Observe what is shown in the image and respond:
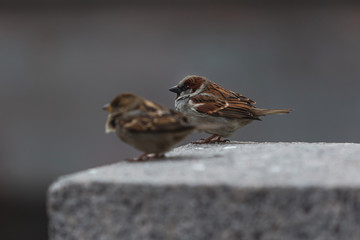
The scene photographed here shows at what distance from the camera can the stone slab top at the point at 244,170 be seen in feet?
5.98

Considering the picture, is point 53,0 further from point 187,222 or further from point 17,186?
point 187,222

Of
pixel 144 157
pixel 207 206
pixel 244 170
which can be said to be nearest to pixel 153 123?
pixel 144 157

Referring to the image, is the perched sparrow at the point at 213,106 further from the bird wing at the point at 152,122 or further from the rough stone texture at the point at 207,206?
the rough stone texture at the point at 207,206

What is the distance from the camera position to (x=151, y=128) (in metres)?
2.40

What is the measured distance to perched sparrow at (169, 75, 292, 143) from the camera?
3.82m

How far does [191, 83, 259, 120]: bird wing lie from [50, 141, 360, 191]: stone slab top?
125 centimetres

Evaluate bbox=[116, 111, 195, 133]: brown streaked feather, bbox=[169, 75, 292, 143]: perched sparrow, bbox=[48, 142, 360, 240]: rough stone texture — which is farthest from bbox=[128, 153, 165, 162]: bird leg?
bbox=[169, 75, 292, 143]: perched sparrow

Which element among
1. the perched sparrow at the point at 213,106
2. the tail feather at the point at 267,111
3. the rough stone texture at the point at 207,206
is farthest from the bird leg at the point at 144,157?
the tail feather at the point at 267,111

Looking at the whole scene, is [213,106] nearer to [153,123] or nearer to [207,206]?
[153,123]

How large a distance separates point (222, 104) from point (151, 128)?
60.1 inches

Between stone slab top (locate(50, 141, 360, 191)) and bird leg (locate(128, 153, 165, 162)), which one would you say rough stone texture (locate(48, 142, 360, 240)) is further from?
bird leg (locate(128, 153, 165, 162))

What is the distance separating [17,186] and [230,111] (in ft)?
7.60

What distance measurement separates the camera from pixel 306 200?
1.77 m

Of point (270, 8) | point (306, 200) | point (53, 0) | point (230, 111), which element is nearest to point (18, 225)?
point (53, 0)
